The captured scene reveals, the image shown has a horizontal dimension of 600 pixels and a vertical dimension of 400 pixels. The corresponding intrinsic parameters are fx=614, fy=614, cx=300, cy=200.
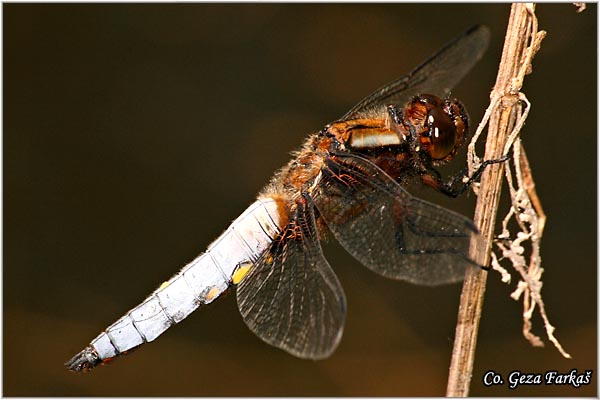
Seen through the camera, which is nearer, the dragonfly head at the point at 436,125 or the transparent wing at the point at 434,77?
the dragonfly head at the point at 436,125

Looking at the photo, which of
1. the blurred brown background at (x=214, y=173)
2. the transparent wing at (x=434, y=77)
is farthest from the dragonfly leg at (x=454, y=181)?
the blurred brown background at (x=214, y=173)

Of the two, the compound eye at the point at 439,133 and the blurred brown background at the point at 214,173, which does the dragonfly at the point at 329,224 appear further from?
the blurred brown background at the point at 214,173

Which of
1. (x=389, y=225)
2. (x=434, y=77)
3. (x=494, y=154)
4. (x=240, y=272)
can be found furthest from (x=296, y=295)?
(x=434, y=77)

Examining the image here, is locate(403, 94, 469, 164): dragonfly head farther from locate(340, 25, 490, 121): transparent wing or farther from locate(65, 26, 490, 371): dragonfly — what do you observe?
locate(340, 25, 490, 121): transparent wing

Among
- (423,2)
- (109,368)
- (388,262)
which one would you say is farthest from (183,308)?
(423,2)

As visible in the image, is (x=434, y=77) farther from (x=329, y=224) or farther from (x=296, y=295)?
(x=296, y=295)
